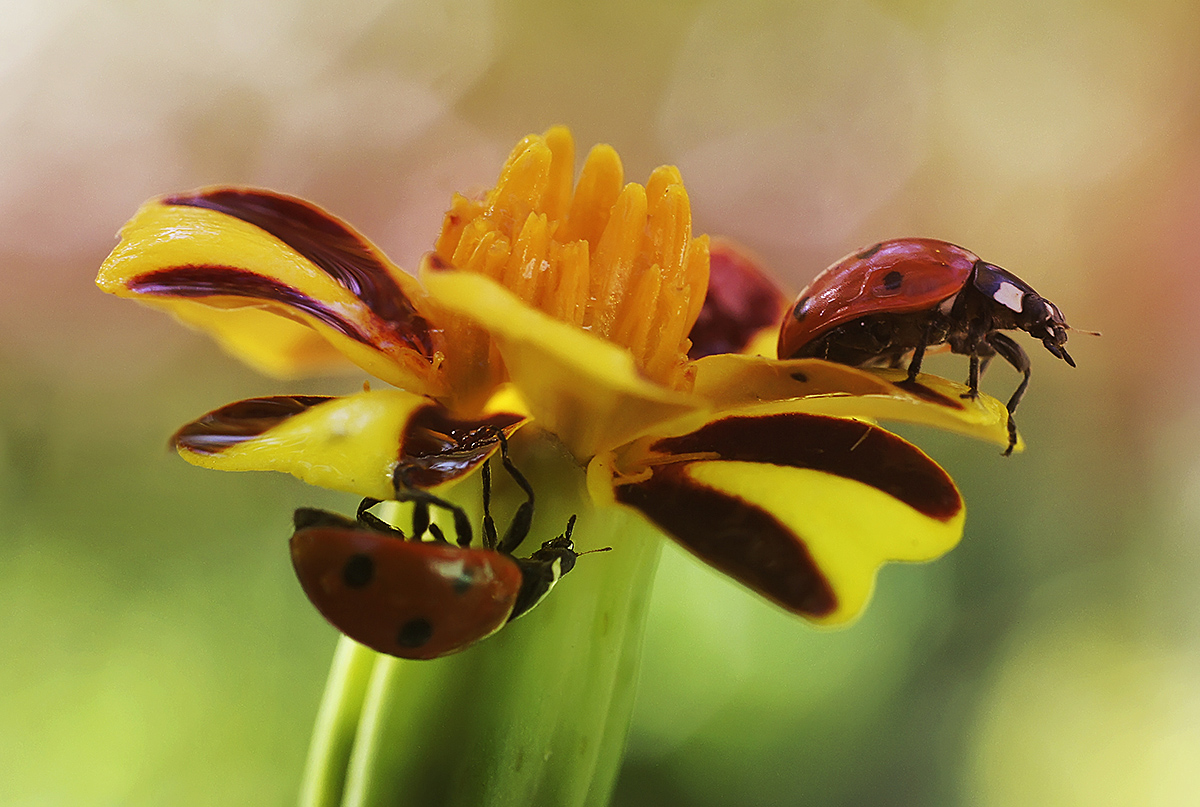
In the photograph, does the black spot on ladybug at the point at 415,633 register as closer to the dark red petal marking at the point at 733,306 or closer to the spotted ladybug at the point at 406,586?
the spotted ladybug at the point at 406,586

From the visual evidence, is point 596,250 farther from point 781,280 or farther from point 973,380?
point 781,280

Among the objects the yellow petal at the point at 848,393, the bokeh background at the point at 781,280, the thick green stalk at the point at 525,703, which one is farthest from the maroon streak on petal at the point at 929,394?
the bokeh background at the point at 781,280

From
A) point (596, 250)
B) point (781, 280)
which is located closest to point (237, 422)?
point (596, 250)

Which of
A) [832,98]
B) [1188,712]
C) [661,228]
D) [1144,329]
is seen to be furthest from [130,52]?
[1188,712]

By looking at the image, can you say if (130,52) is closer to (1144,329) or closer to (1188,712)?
(1144,329)

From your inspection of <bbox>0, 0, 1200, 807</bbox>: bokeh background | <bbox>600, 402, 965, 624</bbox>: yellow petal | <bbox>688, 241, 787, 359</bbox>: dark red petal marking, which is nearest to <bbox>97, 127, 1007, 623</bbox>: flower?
<bbox>600, 402, 965, 624</bbox>: yellow petal
